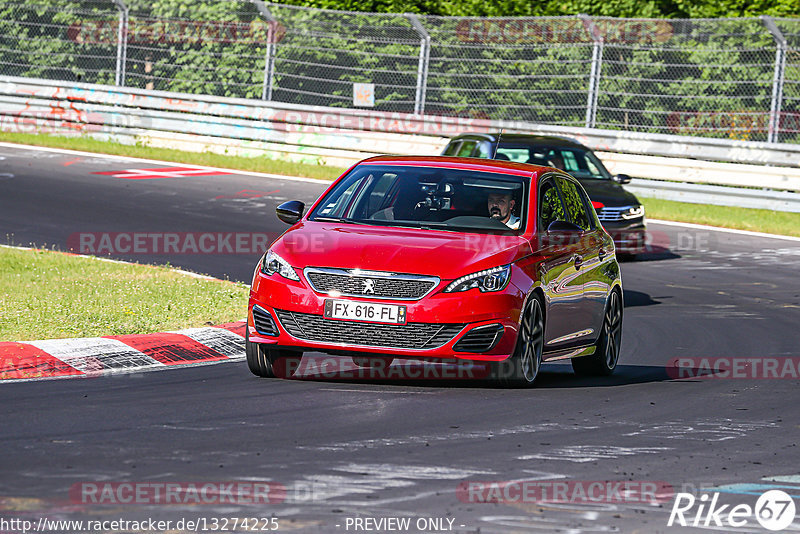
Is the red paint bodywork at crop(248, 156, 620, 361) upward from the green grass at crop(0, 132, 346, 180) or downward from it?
upward

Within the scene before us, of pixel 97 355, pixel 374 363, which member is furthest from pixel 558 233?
pixel 97 355

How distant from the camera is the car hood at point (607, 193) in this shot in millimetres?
18484

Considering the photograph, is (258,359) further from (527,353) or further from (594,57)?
(594,57)

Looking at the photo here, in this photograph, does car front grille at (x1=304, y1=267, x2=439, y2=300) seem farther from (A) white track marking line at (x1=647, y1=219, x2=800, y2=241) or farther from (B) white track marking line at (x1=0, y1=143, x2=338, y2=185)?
(B) white track marking line at (x1=0, y1=143, x2=338, y2=185)

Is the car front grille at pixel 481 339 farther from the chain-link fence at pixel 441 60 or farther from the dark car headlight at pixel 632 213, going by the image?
the chain-link fence at pixel 441 60

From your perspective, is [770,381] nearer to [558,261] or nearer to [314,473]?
[558,261]

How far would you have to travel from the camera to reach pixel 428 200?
10547 millimetres

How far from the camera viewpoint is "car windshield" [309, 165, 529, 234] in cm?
1035

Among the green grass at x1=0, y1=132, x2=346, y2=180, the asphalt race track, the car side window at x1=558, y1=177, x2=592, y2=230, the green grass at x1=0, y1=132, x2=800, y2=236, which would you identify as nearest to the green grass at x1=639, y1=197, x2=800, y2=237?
the green grass at x1=0, y1=132, x2=800, y2=236

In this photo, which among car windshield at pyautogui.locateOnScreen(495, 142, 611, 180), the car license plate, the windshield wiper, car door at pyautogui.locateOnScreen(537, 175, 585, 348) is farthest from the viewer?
car windshield at pyautogui.locateOnScreen(495, 142, 611, 180)

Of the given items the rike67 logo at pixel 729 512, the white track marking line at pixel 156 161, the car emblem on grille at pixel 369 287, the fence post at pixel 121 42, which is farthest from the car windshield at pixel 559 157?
the rike67 logo at pixel 729 512

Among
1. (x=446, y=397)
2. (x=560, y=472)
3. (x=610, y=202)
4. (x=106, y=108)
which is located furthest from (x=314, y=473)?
(x=106, y=108)

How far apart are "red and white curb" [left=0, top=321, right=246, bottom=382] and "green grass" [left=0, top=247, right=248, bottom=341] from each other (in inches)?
10.7

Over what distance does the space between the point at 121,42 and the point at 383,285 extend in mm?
20619
